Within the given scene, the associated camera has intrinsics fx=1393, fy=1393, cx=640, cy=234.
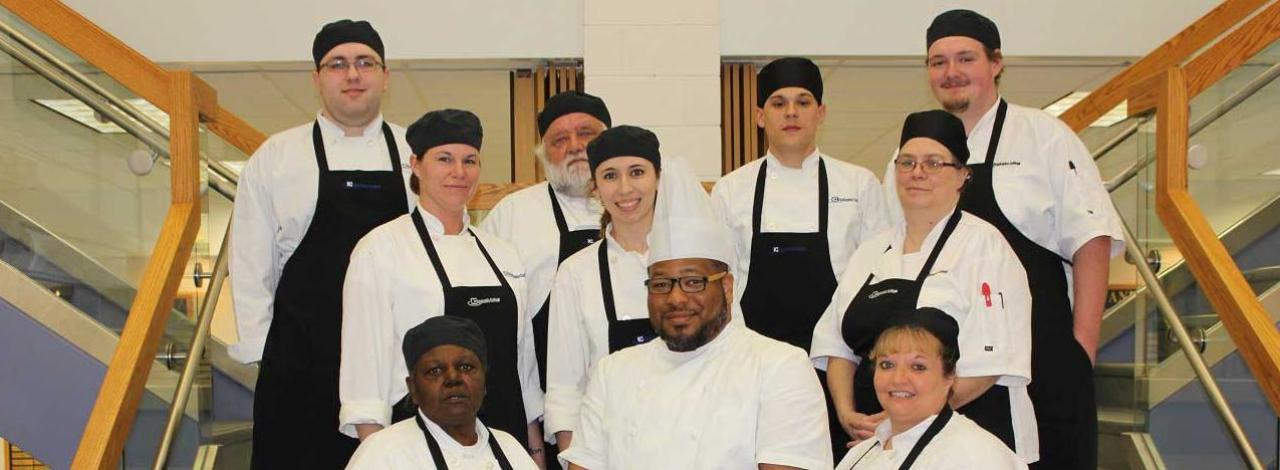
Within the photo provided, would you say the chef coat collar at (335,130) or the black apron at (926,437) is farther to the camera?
the chef coat collar at (335,130)

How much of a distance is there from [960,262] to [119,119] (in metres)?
2.74

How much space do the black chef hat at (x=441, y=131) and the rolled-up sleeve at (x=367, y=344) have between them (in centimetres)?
30

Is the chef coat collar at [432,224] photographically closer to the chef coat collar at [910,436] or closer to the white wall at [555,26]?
the chef coat collar at [910,436]

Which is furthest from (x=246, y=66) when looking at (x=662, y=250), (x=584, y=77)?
(x=662, y=250)

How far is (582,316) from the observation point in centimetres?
344

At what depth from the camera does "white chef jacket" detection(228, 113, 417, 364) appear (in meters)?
3.58

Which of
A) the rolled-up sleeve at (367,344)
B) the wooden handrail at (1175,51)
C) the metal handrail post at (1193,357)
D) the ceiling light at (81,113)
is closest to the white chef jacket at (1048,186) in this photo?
the metal handrail post at (1193,357)

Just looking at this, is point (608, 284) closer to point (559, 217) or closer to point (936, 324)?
point (559, 217)

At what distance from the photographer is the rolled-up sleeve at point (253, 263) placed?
3.58m

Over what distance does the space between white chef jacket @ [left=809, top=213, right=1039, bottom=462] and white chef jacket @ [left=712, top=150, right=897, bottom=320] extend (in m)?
0.52

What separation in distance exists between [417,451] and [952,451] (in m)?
1.10

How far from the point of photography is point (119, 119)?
442 centimetres

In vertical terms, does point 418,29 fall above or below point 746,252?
above

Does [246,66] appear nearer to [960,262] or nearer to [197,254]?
[197,254]
